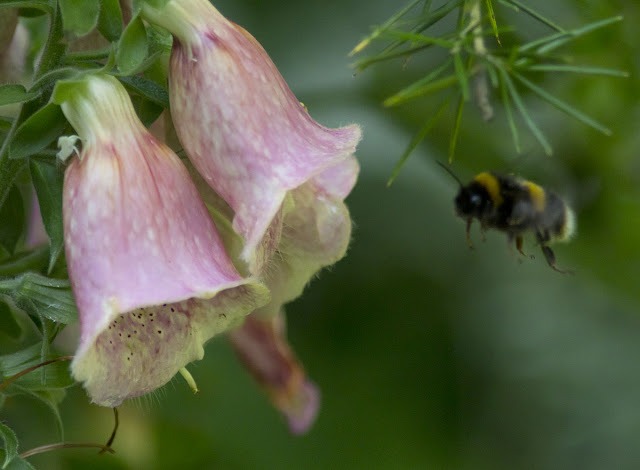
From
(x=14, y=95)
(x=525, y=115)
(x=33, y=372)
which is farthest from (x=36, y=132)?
(x=525, y=115)

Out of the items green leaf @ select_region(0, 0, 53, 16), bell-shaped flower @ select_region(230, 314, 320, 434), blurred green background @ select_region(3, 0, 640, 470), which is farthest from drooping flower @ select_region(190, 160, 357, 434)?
blurred green background @ select_region(3, 0, 640, 470)

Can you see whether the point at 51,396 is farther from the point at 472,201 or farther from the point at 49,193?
the point at 472,201

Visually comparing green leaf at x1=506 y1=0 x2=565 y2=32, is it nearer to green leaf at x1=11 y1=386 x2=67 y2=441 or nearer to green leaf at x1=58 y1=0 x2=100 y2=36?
green leaf at x1=58 y1=0 x2=100 y2=36

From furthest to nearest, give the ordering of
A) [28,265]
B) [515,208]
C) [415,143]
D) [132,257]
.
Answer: [515,208] < [415,143] < [28,265] < [132,257]

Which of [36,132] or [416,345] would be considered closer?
[36,132]

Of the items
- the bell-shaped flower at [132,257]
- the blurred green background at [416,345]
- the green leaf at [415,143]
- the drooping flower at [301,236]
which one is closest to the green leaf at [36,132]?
Answer: the bell-shaped flower at [132,257]
